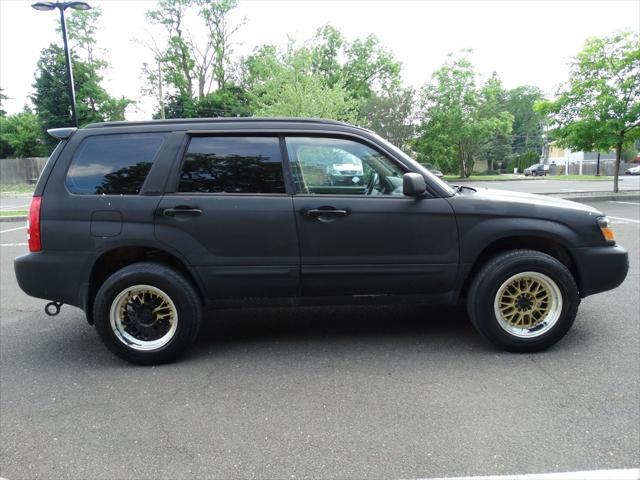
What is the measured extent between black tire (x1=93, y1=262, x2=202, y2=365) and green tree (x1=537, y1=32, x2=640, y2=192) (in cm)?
1716

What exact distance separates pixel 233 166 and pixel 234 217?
423mm

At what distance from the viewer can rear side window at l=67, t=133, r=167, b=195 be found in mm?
3475

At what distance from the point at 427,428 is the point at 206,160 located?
8.14ft

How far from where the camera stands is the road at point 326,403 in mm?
2289

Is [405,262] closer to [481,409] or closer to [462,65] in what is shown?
A: [481,409]

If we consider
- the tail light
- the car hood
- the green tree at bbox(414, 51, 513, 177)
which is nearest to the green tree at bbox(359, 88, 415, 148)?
the green tree at bbox(414, 51, 513, 177)

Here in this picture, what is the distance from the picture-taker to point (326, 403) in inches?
112

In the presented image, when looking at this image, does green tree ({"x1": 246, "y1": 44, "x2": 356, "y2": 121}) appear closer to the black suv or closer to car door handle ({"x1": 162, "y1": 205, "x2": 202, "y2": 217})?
the black suv

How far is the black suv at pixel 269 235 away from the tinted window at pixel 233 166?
1cm

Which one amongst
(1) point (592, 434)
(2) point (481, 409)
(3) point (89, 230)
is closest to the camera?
(1) point (592, 434)

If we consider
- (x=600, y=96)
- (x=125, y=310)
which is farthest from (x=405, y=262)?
(x=600, y=96)

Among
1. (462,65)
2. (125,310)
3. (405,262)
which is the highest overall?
(462,65)

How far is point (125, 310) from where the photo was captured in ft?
11.5

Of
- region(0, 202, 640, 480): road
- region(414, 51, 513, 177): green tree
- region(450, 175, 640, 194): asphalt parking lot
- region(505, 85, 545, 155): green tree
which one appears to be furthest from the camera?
region(505, 85, 545, 155): green tree
